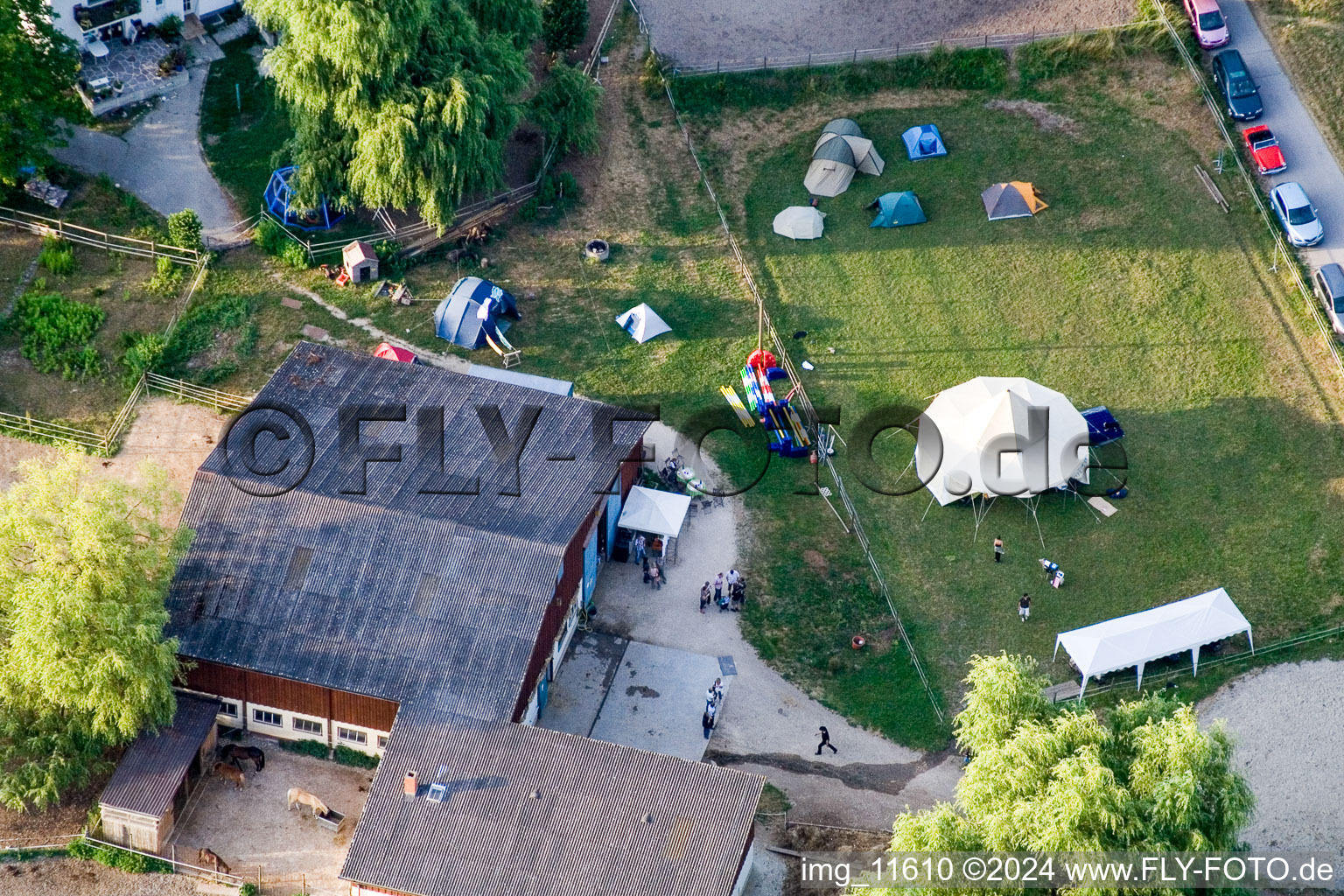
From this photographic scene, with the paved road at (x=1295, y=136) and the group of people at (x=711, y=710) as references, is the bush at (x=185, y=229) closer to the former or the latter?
the group of people at (x=711, y=710)

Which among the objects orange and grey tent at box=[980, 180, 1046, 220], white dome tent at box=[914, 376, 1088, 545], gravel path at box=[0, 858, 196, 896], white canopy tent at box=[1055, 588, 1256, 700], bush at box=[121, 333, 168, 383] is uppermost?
orange and grey tent at box=[980, 180, 1046, 220]

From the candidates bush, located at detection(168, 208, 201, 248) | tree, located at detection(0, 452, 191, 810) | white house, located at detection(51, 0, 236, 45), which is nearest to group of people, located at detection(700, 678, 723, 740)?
tree, located at detection(0, 452, 191, 810)

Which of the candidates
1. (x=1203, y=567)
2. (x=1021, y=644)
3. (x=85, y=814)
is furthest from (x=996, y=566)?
(x=85, y=814)

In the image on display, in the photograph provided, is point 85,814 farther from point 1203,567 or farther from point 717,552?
point 1203,567

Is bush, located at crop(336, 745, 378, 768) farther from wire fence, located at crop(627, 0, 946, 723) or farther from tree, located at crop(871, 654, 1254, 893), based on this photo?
wire fence, located at crop(627, 0, 946, 723)

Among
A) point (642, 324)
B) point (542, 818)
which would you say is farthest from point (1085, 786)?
point (642, 324)

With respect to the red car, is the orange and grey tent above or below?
below

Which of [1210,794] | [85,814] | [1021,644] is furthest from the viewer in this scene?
[1021,644]
